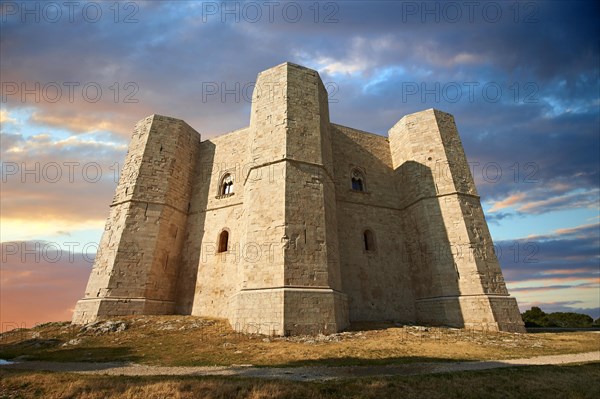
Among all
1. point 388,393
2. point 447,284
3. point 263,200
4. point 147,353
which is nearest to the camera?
point 388,393

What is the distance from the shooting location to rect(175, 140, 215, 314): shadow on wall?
612 inches

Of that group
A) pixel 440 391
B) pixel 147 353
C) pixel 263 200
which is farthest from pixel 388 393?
pixel 263 200

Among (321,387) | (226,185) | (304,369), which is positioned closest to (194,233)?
(226,185)

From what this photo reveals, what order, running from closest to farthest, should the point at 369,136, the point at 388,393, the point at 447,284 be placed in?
the point at 388,393 → the point at 447,284 → the point at 369,136

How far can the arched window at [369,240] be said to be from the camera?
15867 mm

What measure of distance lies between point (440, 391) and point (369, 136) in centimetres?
1585

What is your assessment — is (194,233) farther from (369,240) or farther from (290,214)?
(369,240)

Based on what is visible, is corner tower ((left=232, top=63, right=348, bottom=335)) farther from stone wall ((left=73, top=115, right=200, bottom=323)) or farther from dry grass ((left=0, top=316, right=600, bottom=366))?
stone wall ((left=73, top=115, right=200, bottom=323))

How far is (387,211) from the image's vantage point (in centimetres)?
1697

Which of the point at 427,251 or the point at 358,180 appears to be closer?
the point at 427,251

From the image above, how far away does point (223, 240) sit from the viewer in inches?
633

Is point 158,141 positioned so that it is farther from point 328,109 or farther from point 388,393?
point 388,393

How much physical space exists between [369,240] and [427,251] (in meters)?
2.89

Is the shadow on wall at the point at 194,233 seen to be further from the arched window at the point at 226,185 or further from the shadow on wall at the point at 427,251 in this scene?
the shadow on wall at the point at 427,251
